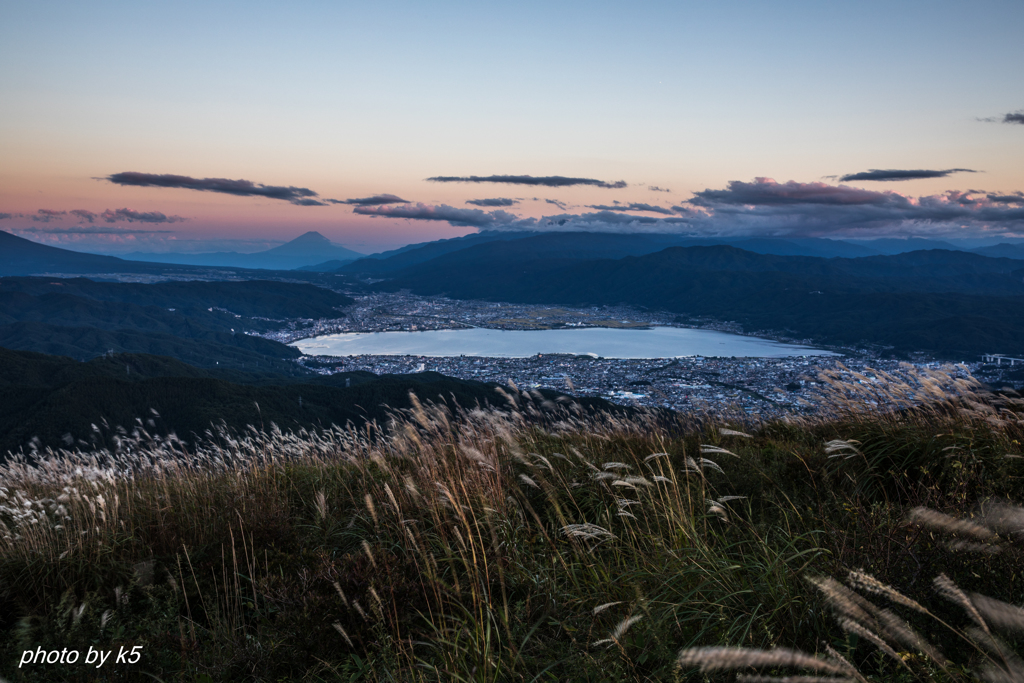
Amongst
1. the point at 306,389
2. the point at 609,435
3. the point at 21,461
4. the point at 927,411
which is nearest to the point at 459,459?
the point at 609,435

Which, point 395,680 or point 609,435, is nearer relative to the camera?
point 395,680

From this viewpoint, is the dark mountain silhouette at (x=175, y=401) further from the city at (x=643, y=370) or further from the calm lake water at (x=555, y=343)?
the calm lake water at (x=555, y=343)

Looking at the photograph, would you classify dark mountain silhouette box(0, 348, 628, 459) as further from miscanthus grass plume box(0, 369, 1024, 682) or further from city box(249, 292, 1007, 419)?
miscanthus grass plume box(0, 369, 1024, 682)

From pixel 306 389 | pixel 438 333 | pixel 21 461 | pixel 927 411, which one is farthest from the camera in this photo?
pixel 438 333

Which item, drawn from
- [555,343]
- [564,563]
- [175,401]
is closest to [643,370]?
[555,343]

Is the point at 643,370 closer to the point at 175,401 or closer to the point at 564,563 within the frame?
the point at 175,401

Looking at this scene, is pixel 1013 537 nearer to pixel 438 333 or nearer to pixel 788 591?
pixel 788 591

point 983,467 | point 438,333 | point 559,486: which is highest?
point 983,467

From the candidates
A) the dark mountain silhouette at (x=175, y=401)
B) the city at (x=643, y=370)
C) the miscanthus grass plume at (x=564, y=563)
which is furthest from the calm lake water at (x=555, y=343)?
the miscanthus grass plume at (x=564, y=563)
